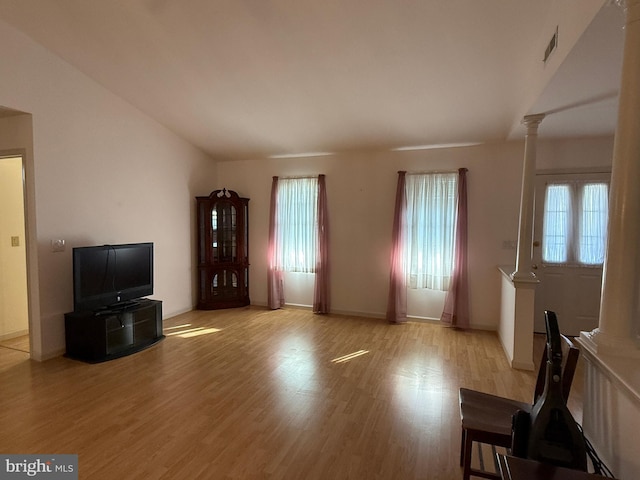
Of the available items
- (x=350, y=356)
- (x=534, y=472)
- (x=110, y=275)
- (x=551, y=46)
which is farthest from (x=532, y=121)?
(x=110, y=275)

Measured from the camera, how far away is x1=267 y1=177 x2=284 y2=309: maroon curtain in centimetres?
547

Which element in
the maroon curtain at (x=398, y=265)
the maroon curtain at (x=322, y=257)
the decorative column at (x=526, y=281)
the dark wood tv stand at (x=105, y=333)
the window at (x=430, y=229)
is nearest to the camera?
the decorative column at (x=526, y=281)

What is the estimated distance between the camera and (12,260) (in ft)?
13.4

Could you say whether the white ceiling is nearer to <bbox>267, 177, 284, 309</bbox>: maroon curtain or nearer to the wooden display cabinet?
A: <bbox>267, 177, 284, 309</bbox>: maroon curtain

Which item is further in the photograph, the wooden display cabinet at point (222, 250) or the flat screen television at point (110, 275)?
the wooden display cabinet at point (222, 250)

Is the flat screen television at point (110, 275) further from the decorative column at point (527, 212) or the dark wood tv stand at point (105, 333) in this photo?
the decorative column at point (527, 212)

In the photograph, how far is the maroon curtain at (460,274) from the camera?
446 cm

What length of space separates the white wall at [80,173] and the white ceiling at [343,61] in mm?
247

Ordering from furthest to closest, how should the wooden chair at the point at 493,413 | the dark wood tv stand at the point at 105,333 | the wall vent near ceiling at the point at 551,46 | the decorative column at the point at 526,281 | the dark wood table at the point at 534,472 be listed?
the dark wood tv stand at the point at 105,333 < the decorative column at the point at 526,281 < the wall vent near ceiling at the point at 551,46 < the wooden chair at the point at 493,413 < the dark wood table at the point at 534,472

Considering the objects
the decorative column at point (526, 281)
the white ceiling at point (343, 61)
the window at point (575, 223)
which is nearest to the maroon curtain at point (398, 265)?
the white ceiling at point (343, 61)

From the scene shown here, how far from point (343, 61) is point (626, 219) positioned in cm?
249

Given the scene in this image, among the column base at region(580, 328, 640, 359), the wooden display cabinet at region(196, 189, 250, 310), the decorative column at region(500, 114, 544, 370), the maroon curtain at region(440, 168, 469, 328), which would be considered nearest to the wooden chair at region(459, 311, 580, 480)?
the column base at region(580, 328, 640, 359)

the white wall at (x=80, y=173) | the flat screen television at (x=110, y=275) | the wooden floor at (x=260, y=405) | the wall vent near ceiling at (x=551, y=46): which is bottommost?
the wooden floor at (x=260, y=405)

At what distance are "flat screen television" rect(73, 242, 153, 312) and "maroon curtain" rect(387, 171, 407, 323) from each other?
10.4ft
